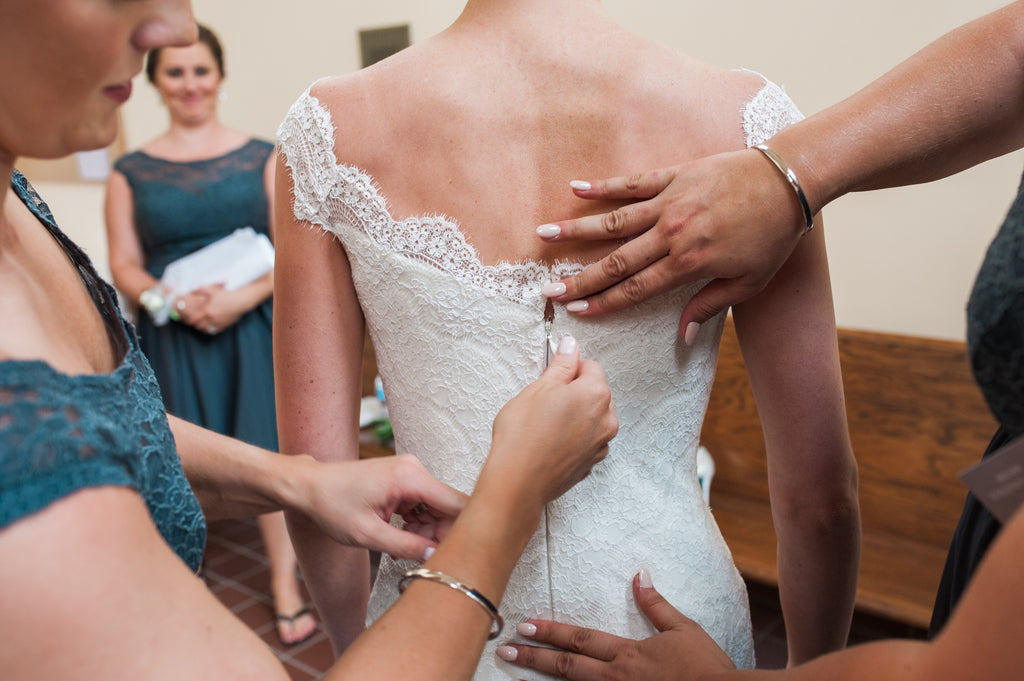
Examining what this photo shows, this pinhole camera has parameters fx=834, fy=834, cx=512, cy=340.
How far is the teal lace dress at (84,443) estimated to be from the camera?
1.78ft

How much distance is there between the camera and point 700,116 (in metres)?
1.02

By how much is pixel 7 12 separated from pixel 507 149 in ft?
1.83

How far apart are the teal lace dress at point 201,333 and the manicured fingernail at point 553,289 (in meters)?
2.31

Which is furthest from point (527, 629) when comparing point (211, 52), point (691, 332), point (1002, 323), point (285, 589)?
point (211, 52)

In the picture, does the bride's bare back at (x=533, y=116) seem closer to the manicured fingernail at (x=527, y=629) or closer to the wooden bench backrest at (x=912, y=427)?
the manicured fingernail at (x=527, y=629)

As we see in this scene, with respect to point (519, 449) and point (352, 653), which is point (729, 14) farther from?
point (352, 653)

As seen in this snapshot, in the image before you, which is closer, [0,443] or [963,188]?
[0,443]

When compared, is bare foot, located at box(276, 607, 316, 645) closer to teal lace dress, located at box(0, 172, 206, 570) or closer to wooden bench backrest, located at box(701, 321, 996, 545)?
wooden bench backrest, located at box(701, 321, 996, 545)

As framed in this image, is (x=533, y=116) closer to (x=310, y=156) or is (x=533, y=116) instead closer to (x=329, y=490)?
(x=310, y=156)

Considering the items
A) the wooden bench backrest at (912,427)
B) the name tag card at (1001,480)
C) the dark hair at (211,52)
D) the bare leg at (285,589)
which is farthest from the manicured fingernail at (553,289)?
the dark hair at (211,52)

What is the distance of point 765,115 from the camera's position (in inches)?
40.8

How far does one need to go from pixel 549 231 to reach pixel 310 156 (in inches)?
13.1

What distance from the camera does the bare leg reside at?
3.02 meters

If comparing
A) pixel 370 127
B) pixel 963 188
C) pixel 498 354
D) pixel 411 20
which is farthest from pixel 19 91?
pixel 411 20
